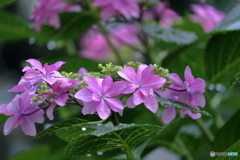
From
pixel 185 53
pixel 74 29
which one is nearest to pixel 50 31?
pixel 74 29

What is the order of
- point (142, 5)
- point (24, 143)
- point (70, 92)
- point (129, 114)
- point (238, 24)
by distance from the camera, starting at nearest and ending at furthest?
point (70, 92) < point (238, 24) < point (129, 114) < point (142, 5) < point (24, 143)

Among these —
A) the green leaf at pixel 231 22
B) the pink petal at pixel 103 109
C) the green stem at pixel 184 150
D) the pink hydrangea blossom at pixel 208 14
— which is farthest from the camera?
the pink hydrangea blossom at pixel 208 14

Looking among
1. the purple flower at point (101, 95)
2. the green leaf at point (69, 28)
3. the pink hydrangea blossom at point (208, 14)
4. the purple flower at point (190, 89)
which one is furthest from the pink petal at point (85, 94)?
the pink hydrangea blossom at point (208, 14)

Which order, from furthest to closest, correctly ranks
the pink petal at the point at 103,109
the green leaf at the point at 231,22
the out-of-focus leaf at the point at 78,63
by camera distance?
the out-of-focus leaf at the point at 78,63
the green leaf at the point at 231,22
the pink petal at the point at 103,109

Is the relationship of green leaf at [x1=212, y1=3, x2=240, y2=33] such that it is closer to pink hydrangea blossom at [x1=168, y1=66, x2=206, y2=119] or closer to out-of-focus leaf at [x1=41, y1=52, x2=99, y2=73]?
pink hydrangea blossom at [x1=168, y1=66, x2=206, y2=119]

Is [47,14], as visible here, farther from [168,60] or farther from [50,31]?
[168,60]

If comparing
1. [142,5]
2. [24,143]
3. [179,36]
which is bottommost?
[24,143]

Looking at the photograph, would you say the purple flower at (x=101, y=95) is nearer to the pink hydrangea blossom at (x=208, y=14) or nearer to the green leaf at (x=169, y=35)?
the green leaf at (x=169, y=35)

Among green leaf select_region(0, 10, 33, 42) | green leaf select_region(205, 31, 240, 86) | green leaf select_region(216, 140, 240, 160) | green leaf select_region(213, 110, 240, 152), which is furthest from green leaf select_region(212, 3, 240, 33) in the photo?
green leaf select_region(0, 10, 33, 42)
